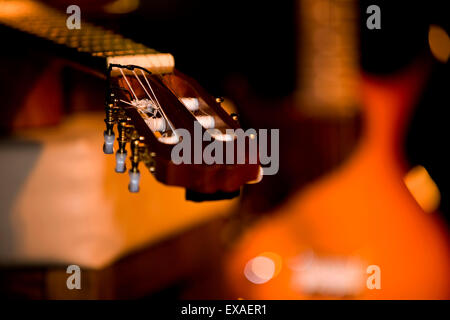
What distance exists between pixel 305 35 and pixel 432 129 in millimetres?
689

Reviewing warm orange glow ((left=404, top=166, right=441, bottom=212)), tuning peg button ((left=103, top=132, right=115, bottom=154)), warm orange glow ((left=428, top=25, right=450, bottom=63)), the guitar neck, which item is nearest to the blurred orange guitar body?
warm orange glow ((left=404, top=166, right=441, bottom=212))

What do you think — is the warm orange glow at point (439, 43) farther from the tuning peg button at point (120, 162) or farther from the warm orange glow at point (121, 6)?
the tuning peg button at point (120, 162)

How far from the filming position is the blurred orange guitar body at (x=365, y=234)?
2.50 metres

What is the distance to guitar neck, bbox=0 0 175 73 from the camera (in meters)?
1.42

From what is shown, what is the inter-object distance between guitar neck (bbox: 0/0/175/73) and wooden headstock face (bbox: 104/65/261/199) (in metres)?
0.06

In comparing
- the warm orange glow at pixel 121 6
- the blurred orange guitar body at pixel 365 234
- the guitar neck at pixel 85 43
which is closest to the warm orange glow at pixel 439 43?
the blurred orange guitar body at pixel 365 234

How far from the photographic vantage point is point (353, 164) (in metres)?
2.52

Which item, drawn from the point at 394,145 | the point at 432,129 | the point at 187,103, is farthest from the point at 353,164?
the point at 187,103

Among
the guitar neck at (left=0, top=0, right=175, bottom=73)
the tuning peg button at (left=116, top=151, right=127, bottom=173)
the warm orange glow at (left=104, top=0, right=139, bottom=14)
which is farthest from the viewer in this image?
the warm orange glow at (left=104, top=0, right=139, bottom=14)

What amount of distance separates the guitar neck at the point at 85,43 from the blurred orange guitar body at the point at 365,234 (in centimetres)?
123

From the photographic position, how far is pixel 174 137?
1.12 m

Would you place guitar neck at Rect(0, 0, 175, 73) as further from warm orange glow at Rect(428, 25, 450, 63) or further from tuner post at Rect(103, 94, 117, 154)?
warm orange glow at Rect(428, 25, 450, 63)

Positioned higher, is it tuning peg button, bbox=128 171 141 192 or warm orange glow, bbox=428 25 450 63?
warm orange glow, bbox=428 25 450 63

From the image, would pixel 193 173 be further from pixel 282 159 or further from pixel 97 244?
pixel 282 159
